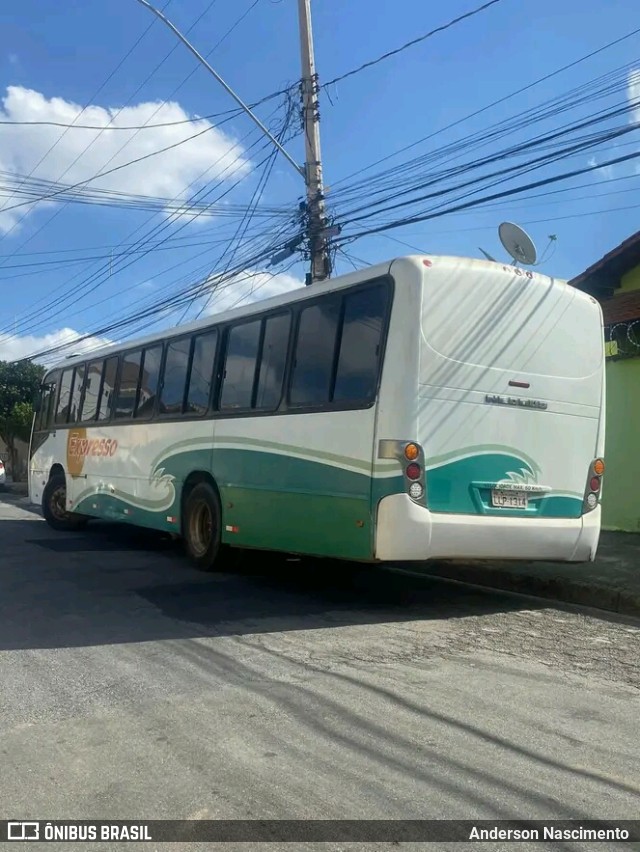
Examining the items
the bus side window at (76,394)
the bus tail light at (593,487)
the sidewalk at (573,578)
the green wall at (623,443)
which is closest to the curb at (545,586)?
the sidewalk at (573,578)

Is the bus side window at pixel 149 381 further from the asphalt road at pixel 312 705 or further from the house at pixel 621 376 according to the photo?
the house at pixel 621 376

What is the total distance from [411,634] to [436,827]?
3308 millimetres

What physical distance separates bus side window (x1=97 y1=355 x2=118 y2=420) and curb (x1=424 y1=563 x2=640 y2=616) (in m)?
5.56

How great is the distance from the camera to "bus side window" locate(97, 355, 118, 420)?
1245cm

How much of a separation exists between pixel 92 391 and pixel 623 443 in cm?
841

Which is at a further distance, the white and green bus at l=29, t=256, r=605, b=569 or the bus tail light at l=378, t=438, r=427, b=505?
the white and green bus at l=29, t=256, r=605, b=569

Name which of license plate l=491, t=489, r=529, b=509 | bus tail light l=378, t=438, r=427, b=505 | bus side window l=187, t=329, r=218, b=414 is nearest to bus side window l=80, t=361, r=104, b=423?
bus side window l=187, t=329, r=218, b=414

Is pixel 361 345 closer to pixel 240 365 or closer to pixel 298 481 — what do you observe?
pixel 298 481

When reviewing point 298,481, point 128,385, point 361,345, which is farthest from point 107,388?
point 361,345

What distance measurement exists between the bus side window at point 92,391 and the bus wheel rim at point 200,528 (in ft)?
12.9

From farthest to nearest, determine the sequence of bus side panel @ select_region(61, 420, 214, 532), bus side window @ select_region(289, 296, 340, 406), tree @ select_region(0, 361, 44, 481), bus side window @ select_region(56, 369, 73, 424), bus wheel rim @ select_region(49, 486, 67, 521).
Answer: tree @ select_region(0, 361, 44, 481) < bus wheel rim @ select_region(49, 486, 67, 521) < bus side window @ select_region(56, 369, 73, 424) < bus side panel @ select_region(61, 420, 214, 532) < bus side window @ select_region(289, 296, 340, 406)

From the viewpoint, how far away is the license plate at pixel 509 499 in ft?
23.6

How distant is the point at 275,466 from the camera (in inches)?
321

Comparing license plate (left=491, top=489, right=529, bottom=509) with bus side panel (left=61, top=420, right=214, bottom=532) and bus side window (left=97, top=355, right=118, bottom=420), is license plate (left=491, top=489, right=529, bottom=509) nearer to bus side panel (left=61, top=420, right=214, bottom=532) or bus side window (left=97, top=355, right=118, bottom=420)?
bus side panel (left=61, top=420, right=214, bottom=532)
